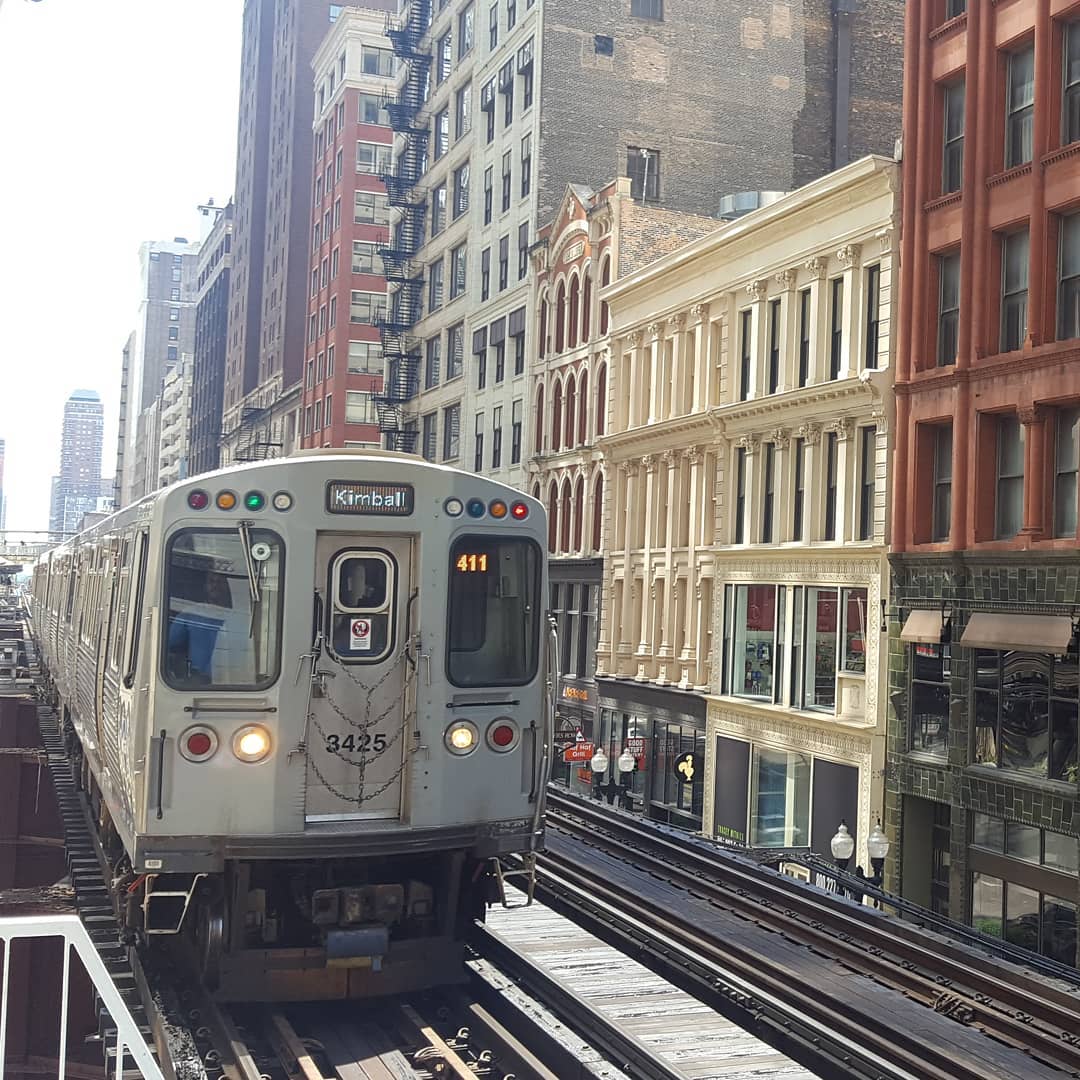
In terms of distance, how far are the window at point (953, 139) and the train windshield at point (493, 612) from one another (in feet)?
58.7

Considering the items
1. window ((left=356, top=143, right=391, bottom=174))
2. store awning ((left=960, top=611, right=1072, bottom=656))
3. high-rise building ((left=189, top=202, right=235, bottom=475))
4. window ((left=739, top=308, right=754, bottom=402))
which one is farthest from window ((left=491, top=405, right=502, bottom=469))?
high-rise building ((left=189, top=202, right=235, bottom=475))

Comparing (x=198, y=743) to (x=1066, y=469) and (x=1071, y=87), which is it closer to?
(x=1066, y=469)

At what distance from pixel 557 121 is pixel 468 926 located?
3763 cm

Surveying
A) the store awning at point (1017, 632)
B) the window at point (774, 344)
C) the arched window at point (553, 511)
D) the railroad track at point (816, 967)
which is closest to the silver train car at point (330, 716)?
the railroad track at point (816, 967)

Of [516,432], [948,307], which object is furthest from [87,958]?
[516,432]

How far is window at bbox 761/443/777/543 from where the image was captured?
31141 mm

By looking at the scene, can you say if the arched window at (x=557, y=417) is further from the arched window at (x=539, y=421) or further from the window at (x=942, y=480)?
the window at (x=942, y=480)

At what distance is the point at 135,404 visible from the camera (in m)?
190

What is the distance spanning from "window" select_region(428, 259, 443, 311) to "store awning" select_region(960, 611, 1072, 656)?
3566cm

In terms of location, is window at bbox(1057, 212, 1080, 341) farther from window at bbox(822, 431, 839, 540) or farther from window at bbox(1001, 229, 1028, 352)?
window at bbox(822, 431, 839, 540)

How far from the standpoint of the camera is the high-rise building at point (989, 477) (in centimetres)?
2220

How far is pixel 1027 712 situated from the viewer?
74.4 ft

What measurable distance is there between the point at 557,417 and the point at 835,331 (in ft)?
50.6

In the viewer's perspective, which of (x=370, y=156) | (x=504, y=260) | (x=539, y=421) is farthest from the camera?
(x=370, y=156)
